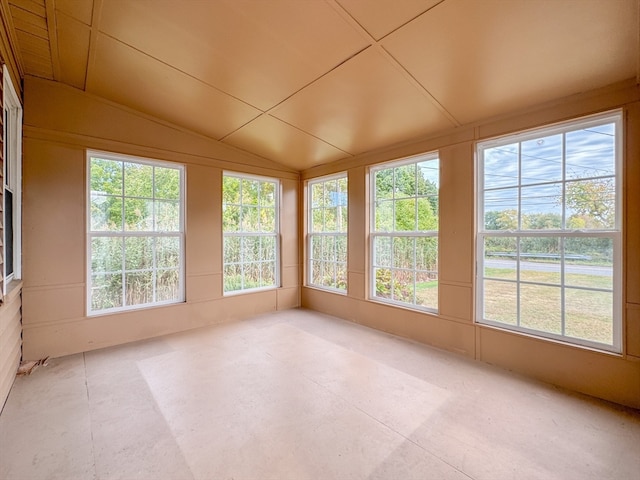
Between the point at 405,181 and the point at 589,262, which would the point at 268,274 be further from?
the point at 589,262

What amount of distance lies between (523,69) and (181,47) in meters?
2.66

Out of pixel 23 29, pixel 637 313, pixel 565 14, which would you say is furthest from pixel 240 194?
pixel 637 313

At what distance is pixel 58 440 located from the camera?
183 cm

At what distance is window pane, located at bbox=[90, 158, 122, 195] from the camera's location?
3334 mm

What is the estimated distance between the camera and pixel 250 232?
4637 millimetres

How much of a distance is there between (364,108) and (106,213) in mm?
3162

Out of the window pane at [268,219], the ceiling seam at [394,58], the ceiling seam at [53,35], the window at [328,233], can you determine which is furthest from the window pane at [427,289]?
the ceiling seam at [53,35]

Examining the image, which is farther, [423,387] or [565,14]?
[423,387]

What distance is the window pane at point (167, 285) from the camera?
3.78m

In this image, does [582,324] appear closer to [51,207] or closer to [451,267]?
[451,267]

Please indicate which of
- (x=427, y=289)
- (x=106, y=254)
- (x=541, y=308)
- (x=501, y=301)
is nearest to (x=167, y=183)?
(x=106, y=254)

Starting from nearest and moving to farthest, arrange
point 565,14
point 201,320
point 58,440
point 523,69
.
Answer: point 565,14, point 58,440, point 523,69, point 201,320

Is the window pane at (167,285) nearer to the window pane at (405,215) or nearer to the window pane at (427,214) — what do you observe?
the window pane at (405,215)

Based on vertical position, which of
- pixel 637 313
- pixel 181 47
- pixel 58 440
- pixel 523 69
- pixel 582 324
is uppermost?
pixel 181 47
